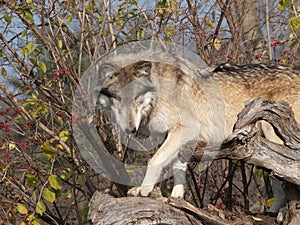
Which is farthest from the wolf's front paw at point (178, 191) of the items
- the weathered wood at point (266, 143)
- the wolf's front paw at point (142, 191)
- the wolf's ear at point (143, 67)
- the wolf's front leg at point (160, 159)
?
the wolf's ear at point (143, 67)

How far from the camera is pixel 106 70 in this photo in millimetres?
4473

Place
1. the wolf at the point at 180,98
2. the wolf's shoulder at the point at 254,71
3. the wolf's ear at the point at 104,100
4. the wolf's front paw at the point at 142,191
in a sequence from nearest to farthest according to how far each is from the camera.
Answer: the wolf's front paw at the point at 142,191 < the wolf at the point at 180,98 < the wolf's ear at the point at 104,100 < the wolf's shoulder at the point at 254,71

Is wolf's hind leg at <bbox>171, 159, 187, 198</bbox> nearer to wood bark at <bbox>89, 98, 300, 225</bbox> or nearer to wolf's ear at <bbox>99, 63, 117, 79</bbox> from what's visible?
wood bark at <bbox>89, 98, 300, 225</bbox>

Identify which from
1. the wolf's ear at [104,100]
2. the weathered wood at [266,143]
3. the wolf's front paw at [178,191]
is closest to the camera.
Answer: the weathered wood at [266,143]

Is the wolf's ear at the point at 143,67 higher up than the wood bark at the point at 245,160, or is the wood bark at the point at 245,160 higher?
the wolf's ear at the point at 143,67

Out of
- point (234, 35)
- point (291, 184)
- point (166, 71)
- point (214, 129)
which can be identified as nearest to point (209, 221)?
point (291, 184)

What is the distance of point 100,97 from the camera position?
4.49 m

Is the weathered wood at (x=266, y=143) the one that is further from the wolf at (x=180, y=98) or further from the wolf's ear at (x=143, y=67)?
the wolf's ear at (x=143, y=67)

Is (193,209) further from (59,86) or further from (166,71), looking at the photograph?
(59,86)

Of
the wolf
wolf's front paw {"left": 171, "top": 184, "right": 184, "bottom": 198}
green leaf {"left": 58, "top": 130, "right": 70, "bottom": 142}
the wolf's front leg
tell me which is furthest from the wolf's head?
wolf's front paw {"left": 171, "top": 184, "right": 184, "bottom": 198}

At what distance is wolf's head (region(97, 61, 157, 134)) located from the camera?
4203mm

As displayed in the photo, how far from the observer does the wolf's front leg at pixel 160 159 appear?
398 centimetres

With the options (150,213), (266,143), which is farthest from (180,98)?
(150,213)

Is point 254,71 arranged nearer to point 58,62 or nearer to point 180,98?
point 180,98
